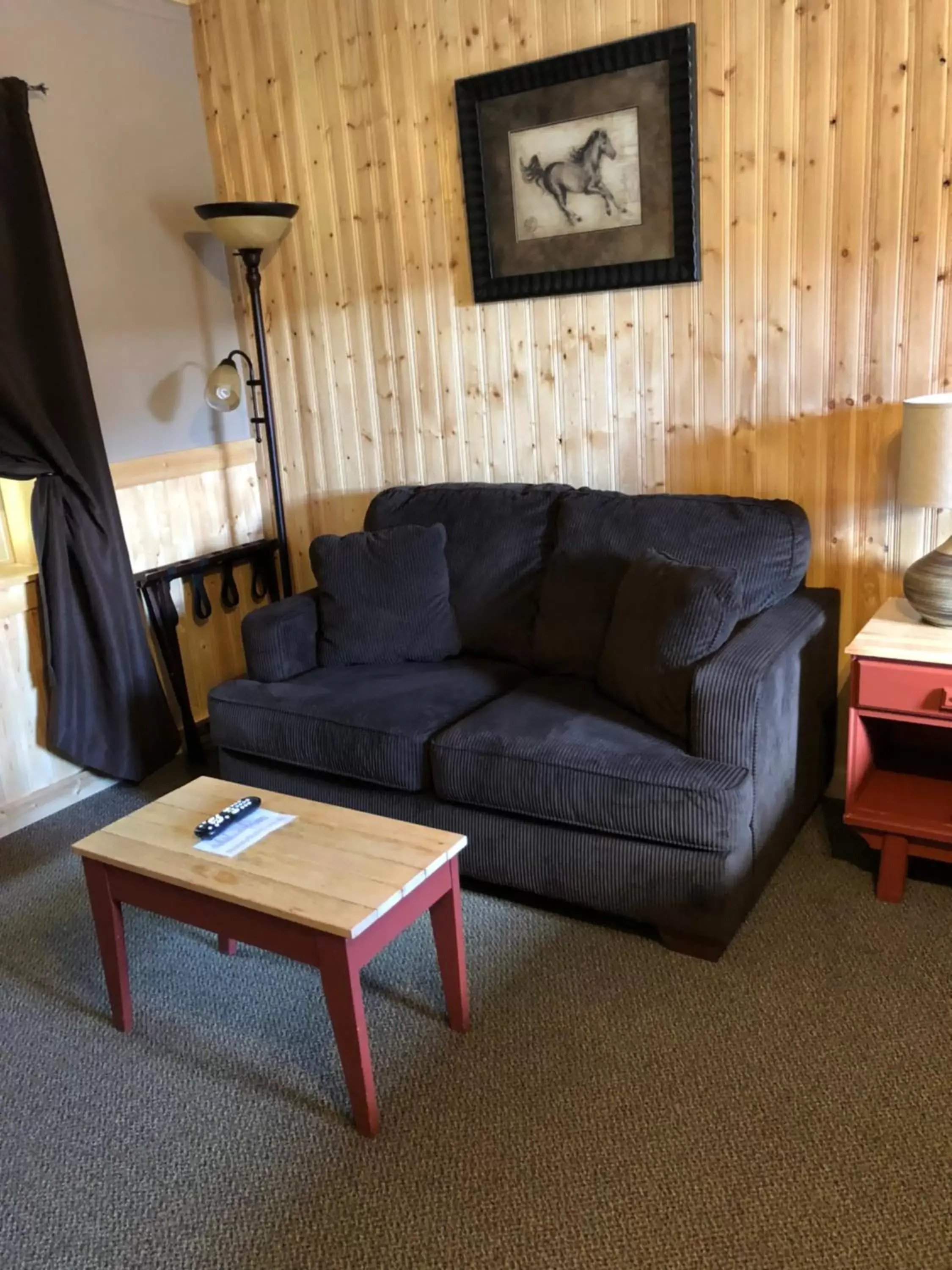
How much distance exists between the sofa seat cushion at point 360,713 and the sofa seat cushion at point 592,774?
105mm

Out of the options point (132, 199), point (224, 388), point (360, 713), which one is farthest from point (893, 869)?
point (132, 199)

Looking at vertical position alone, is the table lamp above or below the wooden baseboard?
above

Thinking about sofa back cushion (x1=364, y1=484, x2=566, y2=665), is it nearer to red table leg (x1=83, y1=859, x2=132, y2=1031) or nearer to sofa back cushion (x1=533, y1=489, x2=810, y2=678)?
sofa back cushion (x1=533, y1=489, x2=810, y2=678)

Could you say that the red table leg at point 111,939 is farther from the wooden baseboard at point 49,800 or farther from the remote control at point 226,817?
the wooden baseboard at point 49,800

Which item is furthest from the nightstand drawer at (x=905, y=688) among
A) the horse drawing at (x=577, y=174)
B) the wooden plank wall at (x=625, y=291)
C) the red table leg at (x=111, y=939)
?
the red table leg at (x=111, y=939)

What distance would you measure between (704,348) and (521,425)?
0.68 meters

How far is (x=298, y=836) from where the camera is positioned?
2.10 meters

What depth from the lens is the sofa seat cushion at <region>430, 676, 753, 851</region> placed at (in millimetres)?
2227

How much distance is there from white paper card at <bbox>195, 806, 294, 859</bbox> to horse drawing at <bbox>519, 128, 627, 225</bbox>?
2.03 meters

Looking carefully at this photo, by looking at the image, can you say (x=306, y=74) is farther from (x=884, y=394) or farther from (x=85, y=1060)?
(x=85, y=1060)

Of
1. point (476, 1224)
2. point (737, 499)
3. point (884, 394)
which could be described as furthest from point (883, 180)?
point (476, 1224)

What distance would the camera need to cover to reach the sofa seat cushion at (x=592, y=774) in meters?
2.23

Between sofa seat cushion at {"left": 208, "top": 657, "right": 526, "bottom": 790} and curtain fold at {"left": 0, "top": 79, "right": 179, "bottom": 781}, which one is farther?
curtain fold at {"left": 0, "top": 79, "right": 179, "bottom": 781}

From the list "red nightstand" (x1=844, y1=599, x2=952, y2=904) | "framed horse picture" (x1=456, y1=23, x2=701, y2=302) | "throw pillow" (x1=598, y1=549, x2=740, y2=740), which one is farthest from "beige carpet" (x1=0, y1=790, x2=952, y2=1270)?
"framed horse picture" (x1=456, y1=23, x2=701, y2=302)
